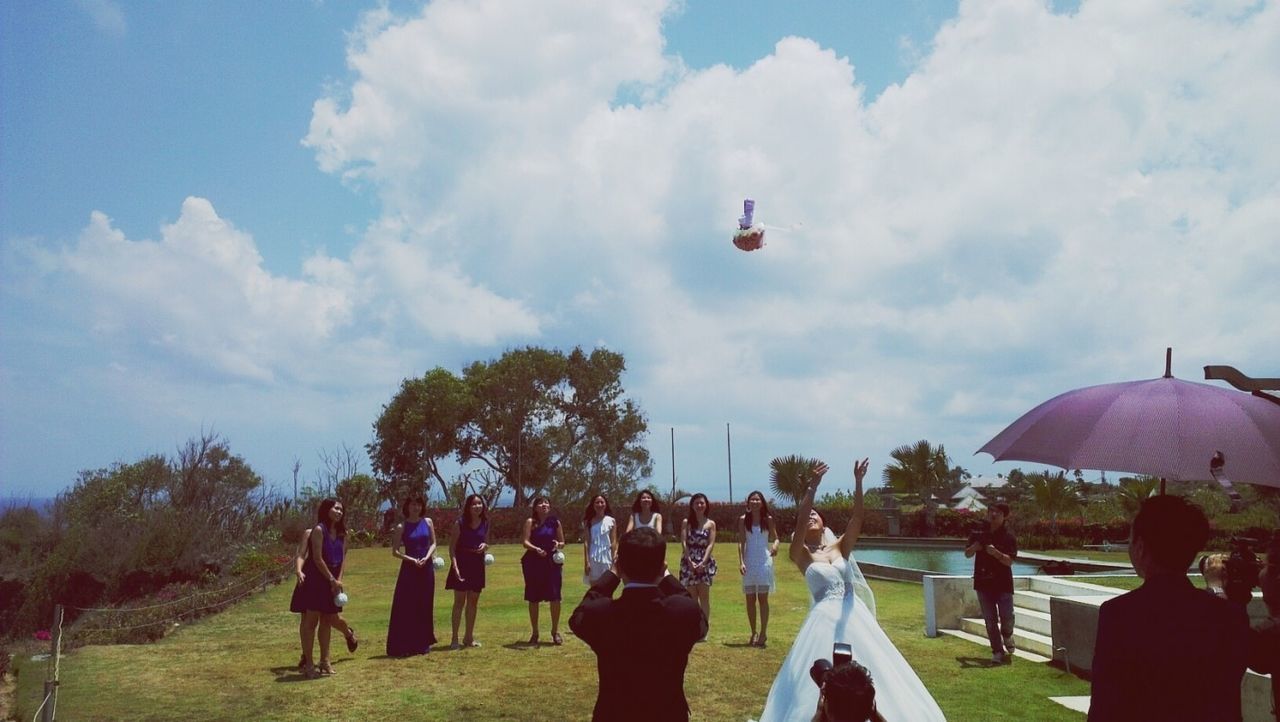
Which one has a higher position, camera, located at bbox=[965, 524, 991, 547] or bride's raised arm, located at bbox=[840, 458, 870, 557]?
bride's raised arm, located at bbox=[840, 458, 870, 557]

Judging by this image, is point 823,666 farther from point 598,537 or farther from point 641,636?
point 598,537

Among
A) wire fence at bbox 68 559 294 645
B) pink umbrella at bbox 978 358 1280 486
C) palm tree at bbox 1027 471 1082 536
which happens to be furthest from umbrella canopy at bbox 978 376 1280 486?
palm tree at bbox 1027 471 1082 536

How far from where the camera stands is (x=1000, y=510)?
1084cm

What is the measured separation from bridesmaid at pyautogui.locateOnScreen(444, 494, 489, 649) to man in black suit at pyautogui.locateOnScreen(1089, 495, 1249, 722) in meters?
9.53

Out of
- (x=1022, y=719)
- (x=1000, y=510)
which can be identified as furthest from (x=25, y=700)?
(x=1000, y=510)

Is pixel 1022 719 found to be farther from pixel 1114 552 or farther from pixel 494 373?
pixel 494 373

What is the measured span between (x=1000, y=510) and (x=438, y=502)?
48707mm

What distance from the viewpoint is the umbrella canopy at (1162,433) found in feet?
14.5

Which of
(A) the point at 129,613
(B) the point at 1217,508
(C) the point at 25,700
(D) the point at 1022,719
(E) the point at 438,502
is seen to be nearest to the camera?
(D) the point at 1022,719

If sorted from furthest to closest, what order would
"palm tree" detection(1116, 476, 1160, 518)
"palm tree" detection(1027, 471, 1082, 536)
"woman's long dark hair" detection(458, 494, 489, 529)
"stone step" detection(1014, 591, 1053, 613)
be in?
1. "palm tree" detection(1027, 471, 1082, 536)
2. "palm tree" detection(1116, 476, 1160, 518)
3. "stone step" detection(1014, 591, 1053, 613)
4. "woman's long dark hair" detection(458, 494, 489, 529)

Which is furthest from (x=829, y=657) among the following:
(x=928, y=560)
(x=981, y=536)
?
(x=928, y=560)

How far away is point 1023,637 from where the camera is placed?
38.6ft

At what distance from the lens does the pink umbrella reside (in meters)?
4.41

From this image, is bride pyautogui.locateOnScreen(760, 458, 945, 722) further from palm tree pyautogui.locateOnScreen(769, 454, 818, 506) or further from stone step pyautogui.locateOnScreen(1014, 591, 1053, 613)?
palm tree pyautogui.locateOnScreen(769, 454, 818, 506)
